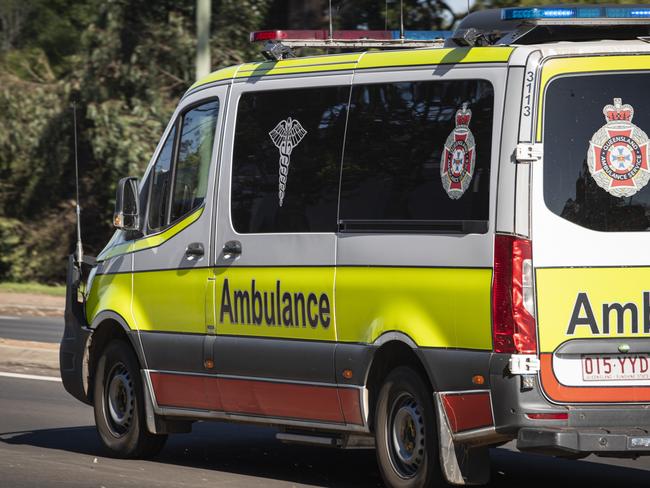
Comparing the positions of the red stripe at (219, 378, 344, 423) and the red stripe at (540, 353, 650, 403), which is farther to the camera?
the red stripe at (219, 378, 344, 423)

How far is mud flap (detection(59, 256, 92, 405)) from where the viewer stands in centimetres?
1016

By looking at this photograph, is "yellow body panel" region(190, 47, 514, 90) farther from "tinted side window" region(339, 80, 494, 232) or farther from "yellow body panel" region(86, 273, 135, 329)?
"yellow body panel" region(86, 273, 135, 329)

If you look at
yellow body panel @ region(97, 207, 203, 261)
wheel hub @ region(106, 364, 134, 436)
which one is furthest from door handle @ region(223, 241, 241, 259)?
wheel hub @ region(106, 364, 134, 436)

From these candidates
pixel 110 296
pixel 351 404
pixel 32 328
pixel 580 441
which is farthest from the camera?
pixel 32 328

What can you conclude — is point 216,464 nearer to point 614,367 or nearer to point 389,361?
point 389,361

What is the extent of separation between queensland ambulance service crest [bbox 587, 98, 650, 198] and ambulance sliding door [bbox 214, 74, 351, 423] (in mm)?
1653

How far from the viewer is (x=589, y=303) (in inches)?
280

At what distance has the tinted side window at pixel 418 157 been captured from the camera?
7.37 meters

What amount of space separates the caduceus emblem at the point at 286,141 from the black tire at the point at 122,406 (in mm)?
1874

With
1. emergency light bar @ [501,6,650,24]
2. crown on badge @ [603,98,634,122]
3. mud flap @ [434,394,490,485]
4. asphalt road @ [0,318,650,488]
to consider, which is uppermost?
emergency light bar @ [501,6,650,24]

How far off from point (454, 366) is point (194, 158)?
2824 millimetres

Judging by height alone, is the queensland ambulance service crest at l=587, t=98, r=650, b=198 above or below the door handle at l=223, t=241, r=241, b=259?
above

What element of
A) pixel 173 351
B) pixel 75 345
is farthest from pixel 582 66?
pixel 75 345

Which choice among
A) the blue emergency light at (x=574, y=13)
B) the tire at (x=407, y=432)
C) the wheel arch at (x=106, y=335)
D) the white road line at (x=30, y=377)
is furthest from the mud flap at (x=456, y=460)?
the white road line at (x=30, y=377)
